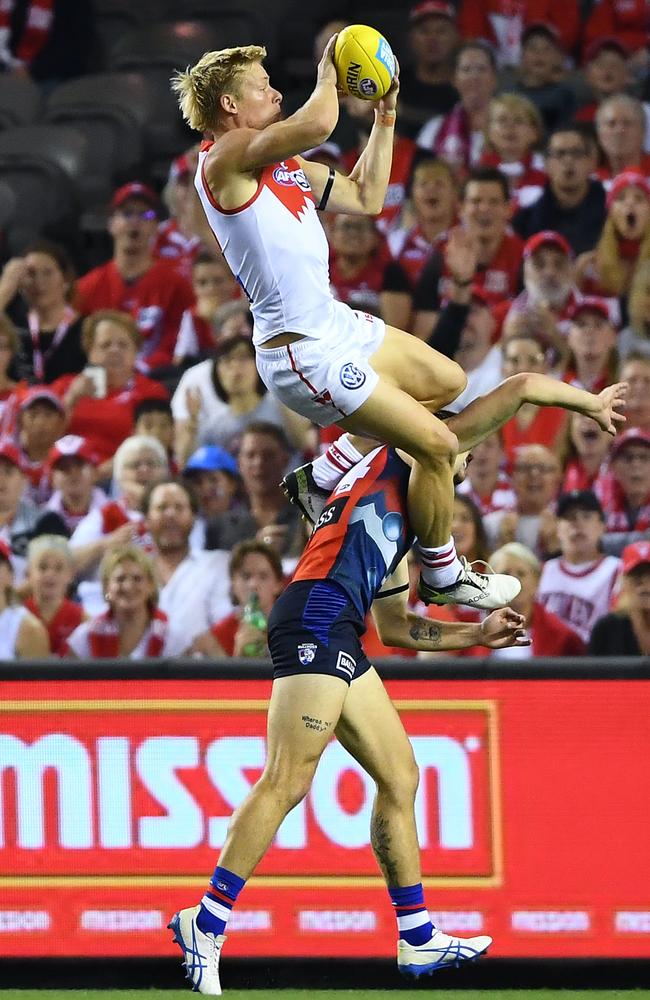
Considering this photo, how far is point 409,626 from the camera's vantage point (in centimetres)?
624

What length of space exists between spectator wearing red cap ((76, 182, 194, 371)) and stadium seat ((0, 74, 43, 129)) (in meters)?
2.30

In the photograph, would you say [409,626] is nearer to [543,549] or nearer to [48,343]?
[543,549]

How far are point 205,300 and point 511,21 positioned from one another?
319 centimetres

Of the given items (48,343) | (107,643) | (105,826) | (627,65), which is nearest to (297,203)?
(105,826)

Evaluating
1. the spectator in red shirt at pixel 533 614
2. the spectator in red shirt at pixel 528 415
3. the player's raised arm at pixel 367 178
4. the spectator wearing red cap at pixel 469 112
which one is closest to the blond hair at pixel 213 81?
the player's raised arm at pixel 367 178

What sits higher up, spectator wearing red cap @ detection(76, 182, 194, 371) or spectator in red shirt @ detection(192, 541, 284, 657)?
spectator wearing red cap @ detection(76, 182, 194, 371)

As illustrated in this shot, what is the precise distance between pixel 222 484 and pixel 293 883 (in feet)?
9.40

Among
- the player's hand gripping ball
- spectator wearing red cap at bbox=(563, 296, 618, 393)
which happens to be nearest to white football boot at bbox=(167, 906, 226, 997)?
the player's hand gripping ball

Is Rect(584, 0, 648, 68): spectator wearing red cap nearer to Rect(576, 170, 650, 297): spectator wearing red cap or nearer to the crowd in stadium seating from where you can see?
the crowd in stadium seating

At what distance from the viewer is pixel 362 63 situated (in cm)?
560

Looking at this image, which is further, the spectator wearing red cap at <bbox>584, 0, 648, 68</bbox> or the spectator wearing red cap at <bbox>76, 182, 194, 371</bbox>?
the spectator wearing red cap at <bbox>584, 0, 648, 68</bbox>

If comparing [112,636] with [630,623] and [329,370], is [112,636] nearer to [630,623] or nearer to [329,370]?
[630,623]

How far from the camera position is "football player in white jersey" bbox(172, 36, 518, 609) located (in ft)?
18.5

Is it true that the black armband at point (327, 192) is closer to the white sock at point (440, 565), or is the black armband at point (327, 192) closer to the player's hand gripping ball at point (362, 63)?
the player's hand gripping ball at point (362, 63)
